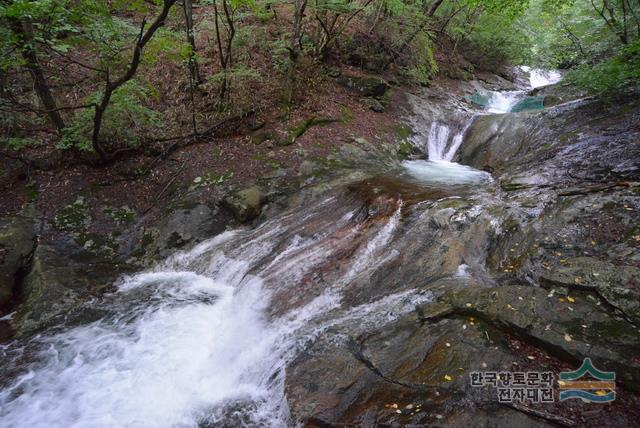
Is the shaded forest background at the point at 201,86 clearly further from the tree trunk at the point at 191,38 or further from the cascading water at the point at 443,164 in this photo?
the cascading water at the point at 443,164

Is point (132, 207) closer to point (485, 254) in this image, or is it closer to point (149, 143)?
point (149, 143)

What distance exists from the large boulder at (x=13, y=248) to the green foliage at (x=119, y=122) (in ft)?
6.17

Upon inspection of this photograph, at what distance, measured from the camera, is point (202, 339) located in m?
5.41

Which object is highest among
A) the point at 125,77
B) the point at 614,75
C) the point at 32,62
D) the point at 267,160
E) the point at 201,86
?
the point at 32,62

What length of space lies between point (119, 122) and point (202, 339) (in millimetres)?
6172

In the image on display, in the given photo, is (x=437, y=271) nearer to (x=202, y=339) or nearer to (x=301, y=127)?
(x=202, y=339)

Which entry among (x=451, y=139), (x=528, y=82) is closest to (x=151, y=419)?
(x=451, y=139)

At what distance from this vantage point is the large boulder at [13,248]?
6.42 meters

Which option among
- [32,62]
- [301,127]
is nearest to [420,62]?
[301,127]

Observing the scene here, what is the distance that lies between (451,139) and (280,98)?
18.9 feet

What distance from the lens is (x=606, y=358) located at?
3.23 m

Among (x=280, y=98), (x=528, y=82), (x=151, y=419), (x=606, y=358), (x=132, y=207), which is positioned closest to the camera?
(x=606, y=358)

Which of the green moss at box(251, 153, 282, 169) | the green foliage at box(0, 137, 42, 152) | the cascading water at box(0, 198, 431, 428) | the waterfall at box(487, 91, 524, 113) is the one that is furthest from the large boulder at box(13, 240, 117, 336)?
the waterfall at box(487, 91, 524, 113)

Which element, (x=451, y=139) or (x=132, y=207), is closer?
(x=132, y=207)
